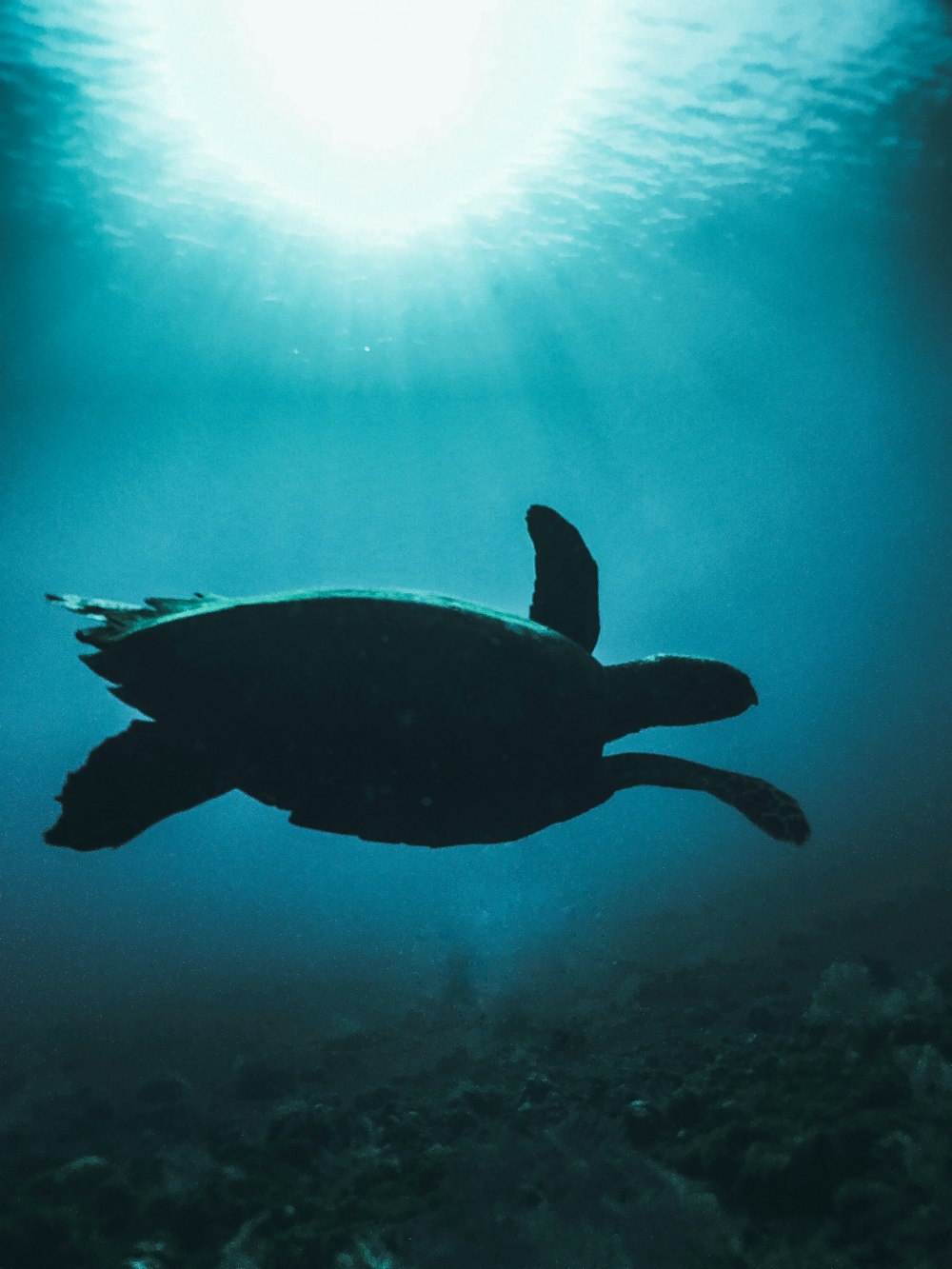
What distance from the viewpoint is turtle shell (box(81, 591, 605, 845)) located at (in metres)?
2.47

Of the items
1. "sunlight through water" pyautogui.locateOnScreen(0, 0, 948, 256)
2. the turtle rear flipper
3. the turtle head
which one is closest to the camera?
the turtle rear flipper

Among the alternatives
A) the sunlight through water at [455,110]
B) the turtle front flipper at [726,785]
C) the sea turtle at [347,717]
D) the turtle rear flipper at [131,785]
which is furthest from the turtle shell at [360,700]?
the sunlight through water at [455,110]

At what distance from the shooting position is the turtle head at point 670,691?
3311 mm

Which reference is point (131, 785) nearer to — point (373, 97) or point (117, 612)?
point (117, 612)

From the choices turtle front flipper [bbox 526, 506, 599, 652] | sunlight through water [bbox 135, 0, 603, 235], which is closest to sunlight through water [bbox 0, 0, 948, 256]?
sunlight through water [bbox 135, 0, 603, 235]

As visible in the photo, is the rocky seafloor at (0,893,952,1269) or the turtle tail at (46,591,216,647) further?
the rocky seafloor at (0,893,952,1269)

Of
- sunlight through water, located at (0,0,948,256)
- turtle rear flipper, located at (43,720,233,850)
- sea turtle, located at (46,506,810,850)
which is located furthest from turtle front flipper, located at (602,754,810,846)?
sunlight through water, located at (0,0,948,256)

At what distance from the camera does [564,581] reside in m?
3.69

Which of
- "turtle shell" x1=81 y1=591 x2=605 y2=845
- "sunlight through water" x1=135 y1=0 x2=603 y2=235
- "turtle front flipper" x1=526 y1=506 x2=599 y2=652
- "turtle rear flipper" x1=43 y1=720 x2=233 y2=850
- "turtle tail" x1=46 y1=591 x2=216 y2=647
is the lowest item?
"turtle rear flipper" x1=43 y1=720 x2=233 y2=850

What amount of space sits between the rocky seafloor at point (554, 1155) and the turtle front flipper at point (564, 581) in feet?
11.7

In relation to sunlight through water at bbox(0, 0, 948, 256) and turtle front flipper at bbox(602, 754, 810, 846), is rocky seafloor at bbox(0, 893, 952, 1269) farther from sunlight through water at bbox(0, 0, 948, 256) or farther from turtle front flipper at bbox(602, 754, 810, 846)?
sunlight through water at bbox(0, 0, 948, 256)

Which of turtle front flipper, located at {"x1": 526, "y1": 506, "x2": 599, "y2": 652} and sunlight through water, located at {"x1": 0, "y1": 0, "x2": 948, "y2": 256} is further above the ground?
sunlight through water, located at {"x1": 0, "y1": 0, "x2": 948, "y2": 256}

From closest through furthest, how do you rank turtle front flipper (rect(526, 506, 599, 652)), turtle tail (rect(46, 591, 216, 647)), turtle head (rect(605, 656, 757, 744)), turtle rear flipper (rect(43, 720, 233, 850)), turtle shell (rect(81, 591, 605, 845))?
1. turtle shell (rect(81, 591, 605, 845))
2. turtle tail (rect(46, 591, 216, 647))
3. turtle rear flipper (rect(43, 720, 233, 850))
4. turtle head (rect(605, 656, 757, 744))
5. turtle front flipper (rect(526, 506, 599, 652))

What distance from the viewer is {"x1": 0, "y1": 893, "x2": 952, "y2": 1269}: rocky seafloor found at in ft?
12.4
